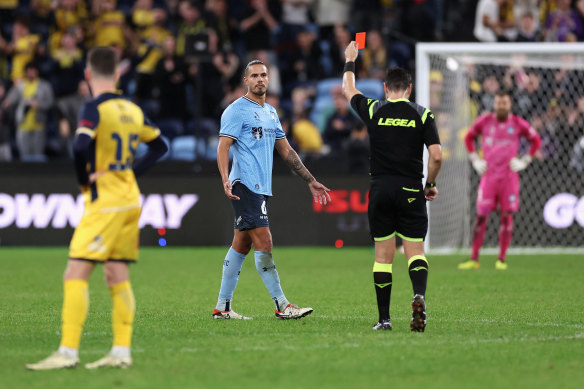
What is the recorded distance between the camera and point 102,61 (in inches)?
239

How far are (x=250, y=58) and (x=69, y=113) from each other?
395cm

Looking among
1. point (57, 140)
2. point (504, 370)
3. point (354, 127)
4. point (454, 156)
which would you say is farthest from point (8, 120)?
point (504, 370)

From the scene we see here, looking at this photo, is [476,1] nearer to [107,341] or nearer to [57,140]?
[57,140]

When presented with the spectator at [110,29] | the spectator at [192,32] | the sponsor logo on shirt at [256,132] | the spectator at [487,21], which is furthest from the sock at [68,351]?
the spectator at [110,29]

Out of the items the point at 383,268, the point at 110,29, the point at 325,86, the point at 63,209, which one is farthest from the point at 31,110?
the point at 383,268

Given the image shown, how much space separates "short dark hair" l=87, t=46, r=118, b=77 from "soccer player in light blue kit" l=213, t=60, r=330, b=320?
2.57 m

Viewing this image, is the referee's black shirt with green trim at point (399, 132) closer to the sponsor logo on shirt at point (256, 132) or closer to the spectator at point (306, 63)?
the sponsor logo on shirt at point (256, 132)

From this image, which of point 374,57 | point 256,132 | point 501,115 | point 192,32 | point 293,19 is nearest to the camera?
point 256,132

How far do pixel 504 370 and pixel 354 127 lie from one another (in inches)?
488

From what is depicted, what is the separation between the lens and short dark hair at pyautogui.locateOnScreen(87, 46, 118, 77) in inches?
239

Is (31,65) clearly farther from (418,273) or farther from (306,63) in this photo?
(418,273)

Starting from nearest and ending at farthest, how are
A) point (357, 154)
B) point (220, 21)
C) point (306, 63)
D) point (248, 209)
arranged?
point (248, 209) → point (357, 154) → point (220, 21) → point (306, 63)

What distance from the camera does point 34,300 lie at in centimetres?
1012

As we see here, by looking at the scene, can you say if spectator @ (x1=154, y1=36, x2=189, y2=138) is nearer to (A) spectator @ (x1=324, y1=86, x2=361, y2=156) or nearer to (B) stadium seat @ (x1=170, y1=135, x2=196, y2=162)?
(B) stadium seat @ (x1=170, y1=135, x2=196, y2=162)
